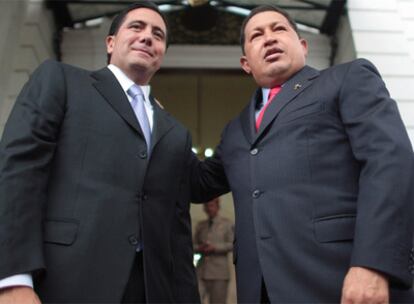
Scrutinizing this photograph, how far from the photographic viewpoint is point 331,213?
1.74 meters

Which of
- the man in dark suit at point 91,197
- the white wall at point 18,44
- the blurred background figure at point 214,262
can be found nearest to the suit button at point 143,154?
the man in dark suit at point 91,197

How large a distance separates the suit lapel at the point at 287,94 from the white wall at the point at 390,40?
2496mm

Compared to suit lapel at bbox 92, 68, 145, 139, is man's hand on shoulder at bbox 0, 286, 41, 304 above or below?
below

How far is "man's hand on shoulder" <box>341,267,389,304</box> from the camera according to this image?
148cm

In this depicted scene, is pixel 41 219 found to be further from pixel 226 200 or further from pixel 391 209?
pixel 226 200

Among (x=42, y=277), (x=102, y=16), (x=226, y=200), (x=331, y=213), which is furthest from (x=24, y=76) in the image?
(x=226, y=200)

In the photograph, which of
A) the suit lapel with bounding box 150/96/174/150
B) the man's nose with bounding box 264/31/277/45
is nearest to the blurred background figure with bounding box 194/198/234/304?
the suit lapel with bounding box 150/96/174/150

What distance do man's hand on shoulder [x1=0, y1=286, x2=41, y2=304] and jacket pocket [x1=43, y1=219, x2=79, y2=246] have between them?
201mm

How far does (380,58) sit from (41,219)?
3775 mm

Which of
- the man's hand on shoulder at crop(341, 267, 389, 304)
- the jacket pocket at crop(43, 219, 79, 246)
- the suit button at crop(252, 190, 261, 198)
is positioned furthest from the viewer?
the suit button at crop(252, 190, 261, 198)

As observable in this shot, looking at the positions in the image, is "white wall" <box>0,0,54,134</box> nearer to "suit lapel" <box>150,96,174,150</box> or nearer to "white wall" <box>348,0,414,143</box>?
"suit lapel" <box>150,96,174,150</box>

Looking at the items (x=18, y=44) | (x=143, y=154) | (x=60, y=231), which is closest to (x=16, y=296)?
(x=60, y=231)

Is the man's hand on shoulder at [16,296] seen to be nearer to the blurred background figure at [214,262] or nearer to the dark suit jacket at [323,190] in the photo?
the dark suit jacket at [323,190]

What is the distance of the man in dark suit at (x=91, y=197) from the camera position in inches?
64.9
